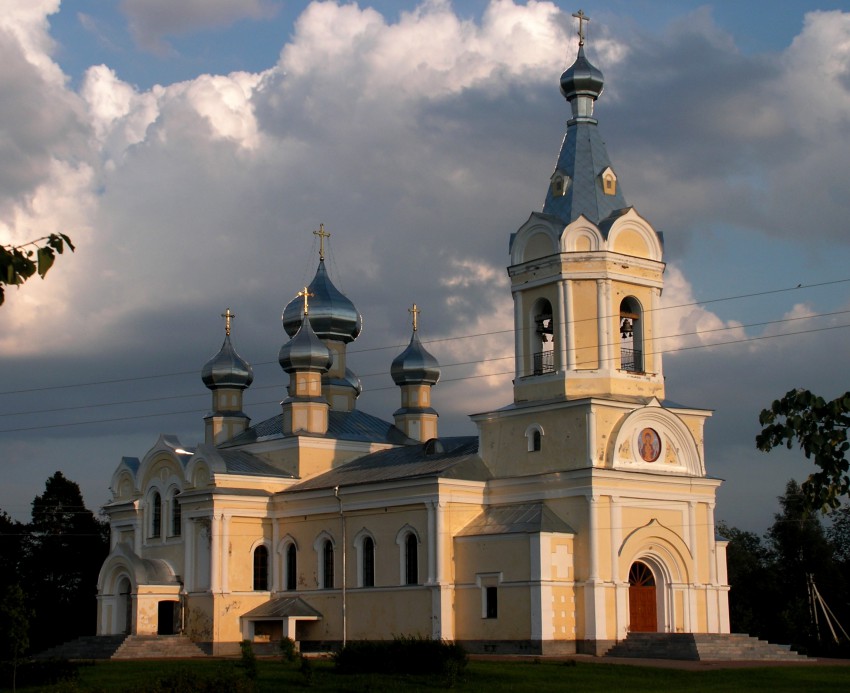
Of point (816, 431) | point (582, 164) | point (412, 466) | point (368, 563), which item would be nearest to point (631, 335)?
point (582, 164)

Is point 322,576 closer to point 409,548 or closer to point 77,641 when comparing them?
point 409,548

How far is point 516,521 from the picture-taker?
3391cm

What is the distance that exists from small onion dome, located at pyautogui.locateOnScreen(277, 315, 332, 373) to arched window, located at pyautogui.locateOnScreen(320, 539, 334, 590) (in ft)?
21.0

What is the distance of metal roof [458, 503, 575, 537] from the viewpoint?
108ft

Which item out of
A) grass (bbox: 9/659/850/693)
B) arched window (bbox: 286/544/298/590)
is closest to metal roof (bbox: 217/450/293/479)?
arched window (bbox: 286/544/298/590)

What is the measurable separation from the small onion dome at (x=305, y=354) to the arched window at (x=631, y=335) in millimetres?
11405

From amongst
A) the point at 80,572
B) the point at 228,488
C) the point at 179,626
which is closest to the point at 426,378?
the point at 228,488

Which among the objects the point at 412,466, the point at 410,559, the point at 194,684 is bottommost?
the point at 194,684

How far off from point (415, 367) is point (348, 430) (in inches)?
149

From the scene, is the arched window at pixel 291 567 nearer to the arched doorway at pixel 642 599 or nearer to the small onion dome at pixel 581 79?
the arched doorway at pixel 642 599

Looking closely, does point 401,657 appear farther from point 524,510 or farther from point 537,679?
point 524,510

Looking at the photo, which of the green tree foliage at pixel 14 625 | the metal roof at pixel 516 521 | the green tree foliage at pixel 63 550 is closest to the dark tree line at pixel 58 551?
the green tree foliage at pixel 63 550

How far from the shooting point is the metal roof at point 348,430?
4316cm

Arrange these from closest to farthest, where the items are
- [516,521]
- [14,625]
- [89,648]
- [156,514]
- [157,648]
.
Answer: [14,625] → [516,521] → [157,648] → [89,648] → [156,514]
